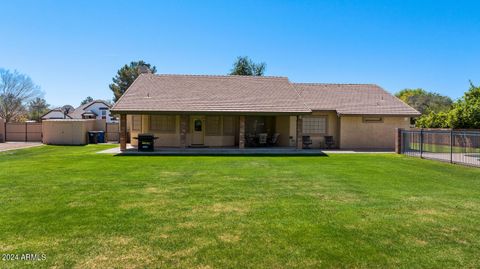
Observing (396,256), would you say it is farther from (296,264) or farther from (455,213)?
(455,213)

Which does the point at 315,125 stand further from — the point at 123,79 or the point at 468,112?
the point at 123,79

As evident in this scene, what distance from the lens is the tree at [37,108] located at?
65.0m

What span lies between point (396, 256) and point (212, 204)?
12.0 ft

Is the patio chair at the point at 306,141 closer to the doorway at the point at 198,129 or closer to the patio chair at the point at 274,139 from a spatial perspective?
the patio chair at the point at 274,139

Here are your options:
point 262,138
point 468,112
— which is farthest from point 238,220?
point 468,112

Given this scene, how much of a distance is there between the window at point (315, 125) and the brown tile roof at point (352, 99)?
33.9 inches

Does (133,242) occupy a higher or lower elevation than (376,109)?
lower

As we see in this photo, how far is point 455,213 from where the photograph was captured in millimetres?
6613

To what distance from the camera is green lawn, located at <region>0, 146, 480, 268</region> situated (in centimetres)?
447

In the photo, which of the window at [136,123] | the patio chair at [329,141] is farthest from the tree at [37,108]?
the patio chair at [329,141]

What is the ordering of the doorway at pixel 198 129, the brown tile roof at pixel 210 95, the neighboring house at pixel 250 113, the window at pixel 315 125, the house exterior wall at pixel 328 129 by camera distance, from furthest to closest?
1. the window at pixel 315 125
2. the house exterior wall at pixel 328 129
3. the doorway at pixel 198 129
4. the neighboring house at pixel 250 113
5. the brown tile roof at pixel 210 95

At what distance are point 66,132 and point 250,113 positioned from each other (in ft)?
46.7

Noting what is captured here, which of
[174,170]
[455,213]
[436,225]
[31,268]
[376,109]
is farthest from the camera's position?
[376,109]

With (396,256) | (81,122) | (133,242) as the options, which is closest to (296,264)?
(396,256)
